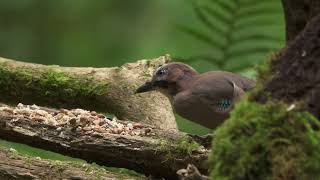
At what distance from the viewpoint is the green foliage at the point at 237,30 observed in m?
7.54

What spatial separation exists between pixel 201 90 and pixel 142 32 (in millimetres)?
2871

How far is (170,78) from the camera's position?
6207 mm

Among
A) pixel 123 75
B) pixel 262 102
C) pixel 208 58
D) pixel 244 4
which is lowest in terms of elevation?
pixel 262 102

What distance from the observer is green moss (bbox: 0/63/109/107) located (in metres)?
6.54

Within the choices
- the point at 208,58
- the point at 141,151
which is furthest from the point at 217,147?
the point at 208,58

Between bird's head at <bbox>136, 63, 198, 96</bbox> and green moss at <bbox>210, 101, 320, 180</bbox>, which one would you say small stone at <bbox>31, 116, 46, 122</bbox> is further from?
green moss at <bbox>210, 101, 320, 180</bbox>

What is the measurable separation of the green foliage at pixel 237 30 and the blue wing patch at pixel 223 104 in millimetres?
1668

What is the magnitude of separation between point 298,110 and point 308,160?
18 centimetres

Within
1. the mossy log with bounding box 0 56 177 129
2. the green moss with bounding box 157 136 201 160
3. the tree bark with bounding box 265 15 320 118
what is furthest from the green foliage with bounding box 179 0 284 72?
the tree bark with bounding box 265 15 320 118

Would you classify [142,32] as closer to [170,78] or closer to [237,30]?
[237,30]

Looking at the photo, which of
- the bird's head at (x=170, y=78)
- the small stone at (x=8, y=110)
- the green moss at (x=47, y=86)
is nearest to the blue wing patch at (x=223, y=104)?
the bird's head at (x=170, y=78)

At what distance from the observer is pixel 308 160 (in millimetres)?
3166

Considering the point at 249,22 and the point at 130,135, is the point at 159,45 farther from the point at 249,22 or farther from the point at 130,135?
the point at 130,135

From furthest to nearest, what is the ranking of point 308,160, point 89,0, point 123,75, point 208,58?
point 89,0 < point 208,58 < point 123,75 < point 308,160
